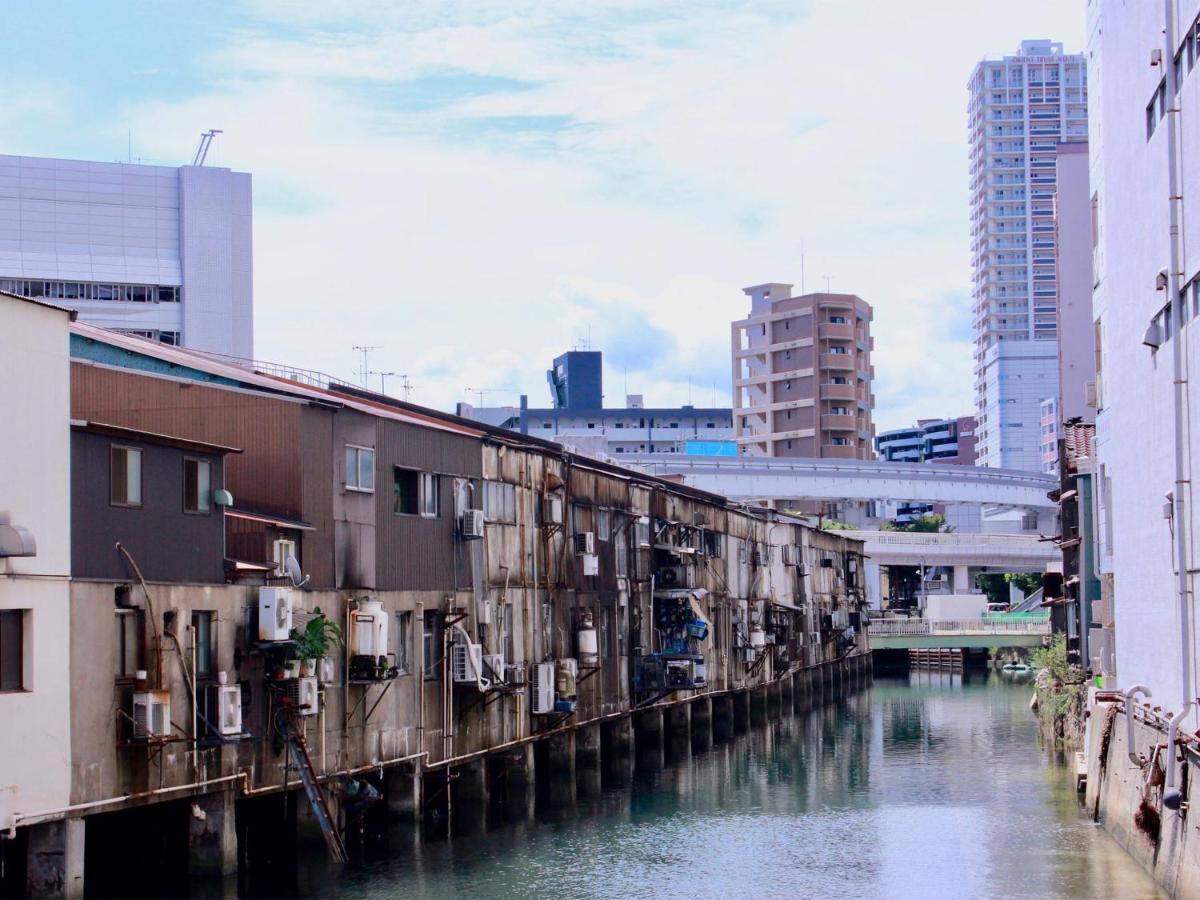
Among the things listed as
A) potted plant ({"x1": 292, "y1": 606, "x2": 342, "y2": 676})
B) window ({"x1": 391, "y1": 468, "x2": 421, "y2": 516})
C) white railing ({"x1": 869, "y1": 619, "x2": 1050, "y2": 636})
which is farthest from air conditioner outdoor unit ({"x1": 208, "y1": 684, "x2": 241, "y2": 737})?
white railing ({"x1": 869, "y1": 619, "x2": 1050, "y2": 636})

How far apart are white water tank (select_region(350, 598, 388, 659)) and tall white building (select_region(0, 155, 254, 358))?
71.2 meters

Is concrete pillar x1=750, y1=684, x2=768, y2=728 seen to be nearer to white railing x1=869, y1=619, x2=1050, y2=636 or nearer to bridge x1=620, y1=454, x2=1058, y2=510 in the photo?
white railing x1=869, y1=619, x2=1050, y2=636

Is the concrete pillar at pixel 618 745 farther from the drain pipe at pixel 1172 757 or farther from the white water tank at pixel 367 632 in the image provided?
the drain pipe at pixel 1172 757

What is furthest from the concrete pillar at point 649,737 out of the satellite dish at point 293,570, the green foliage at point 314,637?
the satellite dish at point 293,570

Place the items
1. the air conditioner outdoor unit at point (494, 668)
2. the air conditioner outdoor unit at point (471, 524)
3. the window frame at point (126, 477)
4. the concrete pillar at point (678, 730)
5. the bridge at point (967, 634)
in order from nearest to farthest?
the window frame at point (126, 477) < the air conditioner outdoor unit at point (471, 524) < the air conditioner outdoor unit at point (494, 668) < the concrete pillar at point (678, 730) < the bridge at point (967, 634)

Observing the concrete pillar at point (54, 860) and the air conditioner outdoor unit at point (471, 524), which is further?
the air conditioner outdoor unit at point (471, 524)

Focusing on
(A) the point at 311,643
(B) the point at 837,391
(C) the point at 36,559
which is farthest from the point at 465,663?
(B) the point at 837,391

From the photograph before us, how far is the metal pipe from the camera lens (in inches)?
977

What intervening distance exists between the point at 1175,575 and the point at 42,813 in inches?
731

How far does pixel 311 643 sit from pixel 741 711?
134ft

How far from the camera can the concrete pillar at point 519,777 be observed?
4009 cm

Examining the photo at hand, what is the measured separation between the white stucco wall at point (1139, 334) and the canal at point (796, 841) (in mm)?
4799

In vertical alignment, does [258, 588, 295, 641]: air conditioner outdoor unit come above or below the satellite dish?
below

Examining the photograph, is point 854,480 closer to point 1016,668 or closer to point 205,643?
point 1016,668
